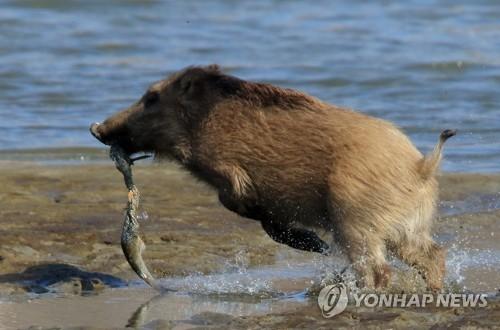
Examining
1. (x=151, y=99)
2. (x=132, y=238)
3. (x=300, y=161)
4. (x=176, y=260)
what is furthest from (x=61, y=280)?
(x=300, y=161)

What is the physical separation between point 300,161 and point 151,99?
1207 millimetres

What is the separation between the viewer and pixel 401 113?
14055 millimetres

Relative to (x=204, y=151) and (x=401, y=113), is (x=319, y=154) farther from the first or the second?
(x=401, y=113)

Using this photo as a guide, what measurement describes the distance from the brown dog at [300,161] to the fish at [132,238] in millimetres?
153

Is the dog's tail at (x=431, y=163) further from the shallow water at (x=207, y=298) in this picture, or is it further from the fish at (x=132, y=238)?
the fish at (x=132, y=238)

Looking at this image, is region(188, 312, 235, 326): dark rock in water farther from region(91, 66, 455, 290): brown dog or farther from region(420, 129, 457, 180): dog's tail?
region(420, 129, 457, 180): dog's tail

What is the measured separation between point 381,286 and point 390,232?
1.03ft

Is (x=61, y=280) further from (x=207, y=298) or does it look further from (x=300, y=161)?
(x=300, y=161)

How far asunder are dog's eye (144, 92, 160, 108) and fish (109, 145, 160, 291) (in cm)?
39

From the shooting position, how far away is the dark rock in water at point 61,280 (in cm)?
777

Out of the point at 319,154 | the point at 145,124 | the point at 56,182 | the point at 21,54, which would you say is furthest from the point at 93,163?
the point at 21,54
